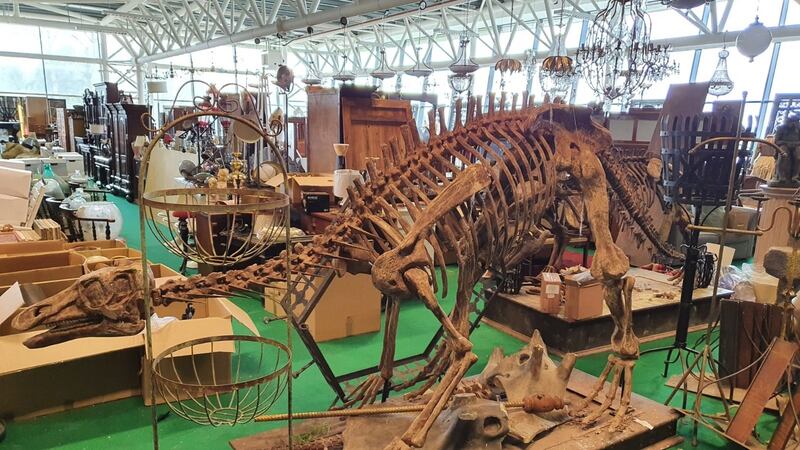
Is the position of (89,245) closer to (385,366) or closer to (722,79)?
(385,366)

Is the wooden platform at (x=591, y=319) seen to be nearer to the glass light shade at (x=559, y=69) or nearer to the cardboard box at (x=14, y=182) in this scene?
the glass light shade at (x=559, y=69)

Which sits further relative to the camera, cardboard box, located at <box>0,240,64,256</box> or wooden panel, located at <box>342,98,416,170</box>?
wooden panel, located at <box>342,98,416,170</box>

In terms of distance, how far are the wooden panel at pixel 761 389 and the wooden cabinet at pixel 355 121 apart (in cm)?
459

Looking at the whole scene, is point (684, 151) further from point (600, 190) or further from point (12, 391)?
point (12, 391)

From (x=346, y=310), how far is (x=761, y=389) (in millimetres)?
2947

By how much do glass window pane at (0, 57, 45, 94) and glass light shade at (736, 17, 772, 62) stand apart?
19253mm

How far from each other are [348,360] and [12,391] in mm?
2122

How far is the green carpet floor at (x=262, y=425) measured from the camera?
3.02m

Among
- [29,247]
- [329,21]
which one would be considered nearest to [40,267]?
[29,247]

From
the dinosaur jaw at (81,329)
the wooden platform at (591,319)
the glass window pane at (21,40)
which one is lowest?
the wooden platform at (591,319)

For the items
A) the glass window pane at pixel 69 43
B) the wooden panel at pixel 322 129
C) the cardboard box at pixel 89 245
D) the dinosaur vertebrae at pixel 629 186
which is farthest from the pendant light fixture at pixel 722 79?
the glass window pane at pixel 69 43

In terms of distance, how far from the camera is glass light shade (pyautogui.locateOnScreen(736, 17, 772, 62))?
627 centimetres

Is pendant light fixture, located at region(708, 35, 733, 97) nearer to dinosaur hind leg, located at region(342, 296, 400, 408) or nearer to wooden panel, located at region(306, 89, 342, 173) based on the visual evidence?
wooden panel, located at region(306, 89, 342, 173)

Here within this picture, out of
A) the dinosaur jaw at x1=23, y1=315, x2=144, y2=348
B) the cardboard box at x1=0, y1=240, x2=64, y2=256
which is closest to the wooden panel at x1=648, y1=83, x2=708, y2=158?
the cardboard box at x1=0, y1=240, x2=64, y2=256
